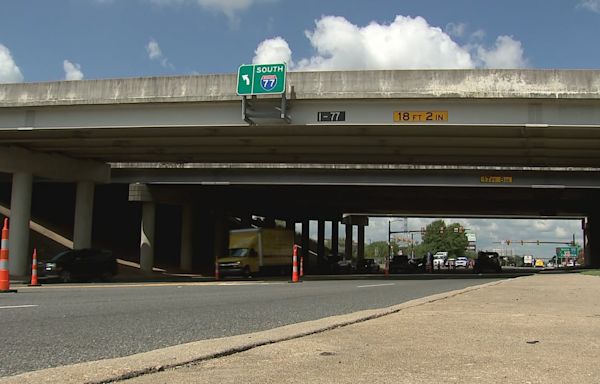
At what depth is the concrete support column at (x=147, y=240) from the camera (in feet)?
125

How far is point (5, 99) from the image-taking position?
1017 inches

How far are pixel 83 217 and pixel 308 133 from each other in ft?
51.3

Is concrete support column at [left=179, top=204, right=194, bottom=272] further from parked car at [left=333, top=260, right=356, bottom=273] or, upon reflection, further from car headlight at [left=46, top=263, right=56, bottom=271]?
car headlight at [left=46, top=263, right=56, bottom=271]

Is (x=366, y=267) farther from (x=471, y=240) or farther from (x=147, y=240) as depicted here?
(x=471, y=240)

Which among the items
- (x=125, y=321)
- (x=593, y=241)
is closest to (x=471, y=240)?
(x=593, y=241)

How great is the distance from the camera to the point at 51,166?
3131 cm

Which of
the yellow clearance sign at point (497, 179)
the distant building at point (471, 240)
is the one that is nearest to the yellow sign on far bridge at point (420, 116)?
the yellow clearance sign at point (497, 179)

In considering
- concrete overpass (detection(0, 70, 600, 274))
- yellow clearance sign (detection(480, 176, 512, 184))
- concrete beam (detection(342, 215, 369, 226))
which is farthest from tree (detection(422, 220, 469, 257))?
concrete overpass (detection(0, 70, 600, 274))

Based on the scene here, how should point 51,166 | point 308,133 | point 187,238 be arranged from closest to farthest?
point 308,133 < point 51,166 < point 187,238

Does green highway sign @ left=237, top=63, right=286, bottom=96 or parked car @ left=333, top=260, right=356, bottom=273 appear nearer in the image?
green highway sign @ left=237, top=63, right=286, bottom=96

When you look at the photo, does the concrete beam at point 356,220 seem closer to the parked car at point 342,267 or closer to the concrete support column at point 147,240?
the parked car at point 342,267

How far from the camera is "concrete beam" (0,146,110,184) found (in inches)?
1142

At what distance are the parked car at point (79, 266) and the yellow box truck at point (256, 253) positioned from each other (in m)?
6.49

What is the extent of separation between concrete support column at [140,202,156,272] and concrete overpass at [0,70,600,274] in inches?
4.1
